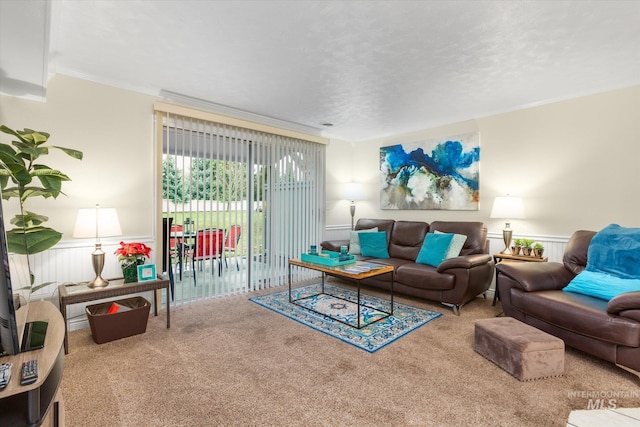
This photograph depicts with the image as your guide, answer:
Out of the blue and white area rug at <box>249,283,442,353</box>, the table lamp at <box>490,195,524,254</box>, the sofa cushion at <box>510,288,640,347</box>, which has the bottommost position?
the blue and white area rug at <box>249,283,442,353</box>

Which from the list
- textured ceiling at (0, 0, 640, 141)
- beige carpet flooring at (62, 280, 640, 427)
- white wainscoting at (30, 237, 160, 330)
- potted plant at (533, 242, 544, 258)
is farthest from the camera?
potted plant at (533, 242, 544, 258)

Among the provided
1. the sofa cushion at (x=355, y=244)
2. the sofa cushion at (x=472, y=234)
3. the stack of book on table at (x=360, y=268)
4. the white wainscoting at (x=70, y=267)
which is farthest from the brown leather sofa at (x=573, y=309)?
the white wainscoting at (x=70, y=267)

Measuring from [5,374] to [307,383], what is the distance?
5.05 feet

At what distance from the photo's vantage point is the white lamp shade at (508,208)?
3.55 m

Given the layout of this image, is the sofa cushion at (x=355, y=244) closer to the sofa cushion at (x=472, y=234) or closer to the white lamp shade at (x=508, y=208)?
the sofa cushion at (x=472, y=234)

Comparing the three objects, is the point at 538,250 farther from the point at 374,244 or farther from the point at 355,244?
the point at 355,244

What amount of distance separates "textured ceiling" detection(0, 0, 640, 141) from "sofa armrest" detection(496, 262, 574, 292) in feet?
6.05

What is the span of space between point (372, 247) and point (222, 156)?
2479 millimetres

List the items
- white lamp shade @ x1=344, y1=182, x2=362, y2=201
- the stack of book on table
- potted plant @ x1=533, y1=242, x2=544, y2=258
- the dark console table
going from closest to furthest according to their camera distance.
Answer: the dark console table < the stack of book on table < potted plant @ x1=533, y1=242, x2=544, y2=258 < white lamp shade @ x1=344, y1=182, x2=362, y2=201

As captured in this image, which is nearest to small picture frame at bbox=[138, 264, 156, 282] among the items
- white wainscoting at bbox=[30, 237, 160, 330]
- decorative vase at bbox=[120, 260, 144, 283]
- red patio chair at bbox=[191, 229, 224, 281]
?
decorative vase at bbox=[120, 260, 144, 283]

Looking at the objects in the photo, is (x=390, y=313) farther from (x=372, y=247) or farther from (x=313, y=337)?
(x=372, y=247)

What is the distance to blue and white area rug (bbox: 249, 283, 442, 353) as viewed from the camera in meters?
2.69

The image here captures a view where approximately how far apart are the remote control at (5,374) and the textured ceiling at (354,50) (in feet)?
6.74

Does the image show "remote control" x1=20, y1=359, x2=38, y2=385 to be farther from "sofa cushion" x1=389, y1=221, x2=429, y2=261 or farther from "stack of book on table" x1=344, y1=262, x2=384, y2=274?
"sofa cushion" x1=389, y1=221, x2=429, y2=261
